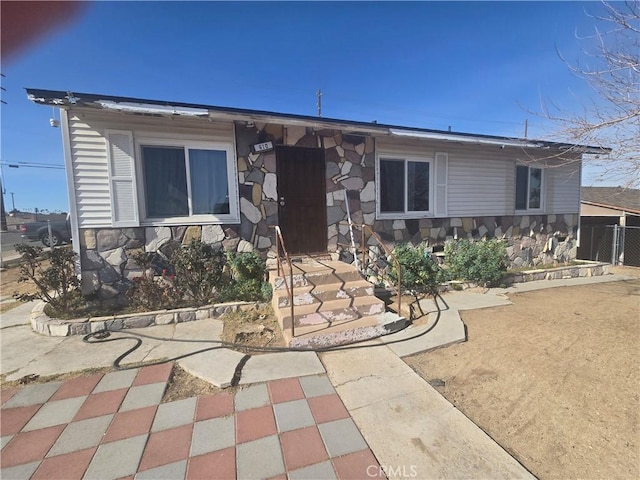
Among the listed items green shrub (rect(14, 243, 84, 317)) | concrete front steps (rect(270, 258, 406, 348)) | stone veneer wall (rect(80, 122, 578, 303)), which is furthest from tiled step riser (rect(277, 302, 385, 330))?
green shrub (rect(14, 243, 84, 317))

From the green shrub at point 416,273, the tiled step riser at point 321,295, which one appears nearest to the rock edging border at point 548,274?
the green shrub at point 416,273

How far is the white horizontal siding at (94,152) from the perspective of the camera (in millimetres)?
4242

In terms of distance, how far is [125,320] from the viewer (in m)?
3.91

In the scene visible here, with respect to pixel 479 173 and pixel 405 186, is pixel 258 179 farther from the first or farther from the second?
pixel 479 173

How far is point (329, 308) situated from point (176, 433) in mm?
2165

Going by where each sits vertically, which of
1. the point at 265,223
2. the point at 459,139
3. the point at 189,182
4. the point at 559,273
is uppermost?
the point at 459,139

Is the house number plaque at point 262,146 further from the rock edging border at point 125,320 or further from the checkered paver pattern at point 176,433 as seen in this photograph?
the checkered paver pattern at point 176,433

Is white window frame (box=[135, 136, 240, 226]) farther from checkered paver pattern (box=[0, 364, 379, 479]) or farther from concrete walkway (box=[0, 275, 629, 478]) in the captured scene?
checkered paver pattern (box=[0, 364, 379, 479])

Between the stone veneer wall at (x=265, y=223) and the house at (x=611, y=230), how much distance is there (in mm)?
6826

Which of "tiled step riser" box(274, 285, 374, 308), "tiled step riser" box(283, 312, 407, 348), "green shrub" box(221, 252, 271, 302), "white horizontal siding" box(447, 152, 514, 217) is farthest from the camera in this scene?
"white horizontal siding" box(447, 152, 514, 217)

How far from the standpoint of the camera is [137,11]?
4234mm

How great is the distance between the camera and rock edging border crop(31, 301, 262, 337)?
372 cm

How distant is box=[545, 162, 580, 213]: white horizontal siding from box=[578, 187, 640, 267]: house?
2.62 metres

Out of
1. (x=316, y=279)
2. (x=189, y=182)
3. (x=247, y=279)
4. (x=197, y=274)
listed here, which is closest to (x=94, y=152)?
(x=189, y=182)
